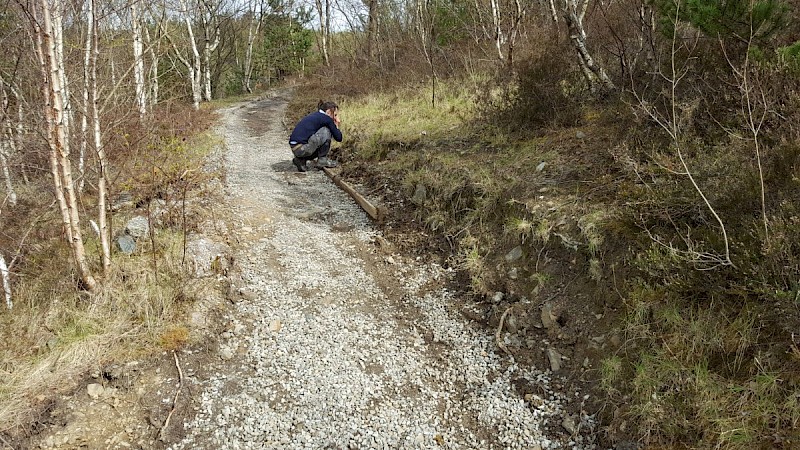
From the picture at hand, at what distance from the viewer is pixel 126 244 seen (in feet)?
15.9

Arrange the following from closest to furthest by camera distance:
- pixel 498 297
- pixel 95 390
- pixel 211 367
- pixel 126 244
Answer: pixel 95 390 < pixel 211 367 < pixel 498 297 < pixel 126 244

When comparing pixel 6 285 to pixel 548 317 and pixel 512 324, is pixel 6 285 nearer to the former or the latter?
pixel 512 324

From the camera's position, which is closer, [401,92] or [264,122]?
[401,92]

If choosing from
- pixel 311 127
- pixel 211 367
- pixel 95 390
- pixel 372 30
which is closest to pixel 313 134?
pixel 311 127

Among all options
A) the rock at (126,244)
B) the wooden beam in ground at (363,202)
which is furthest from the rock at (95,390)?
the wooden beam in ground at (363,202)

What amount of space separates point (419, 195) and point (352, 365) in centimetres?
312

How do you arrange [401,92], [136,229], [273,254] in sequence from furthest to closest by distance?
[401,92], [273,254], [136,229]

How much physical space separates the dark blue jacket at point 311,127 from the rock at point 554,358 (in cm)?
626

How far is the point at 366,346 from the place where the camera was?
13.2 ft

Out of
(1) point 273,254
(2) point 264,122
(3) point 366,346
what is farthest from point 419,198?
(2) point 264,122

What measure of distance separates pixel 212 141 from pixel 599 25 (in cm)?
930

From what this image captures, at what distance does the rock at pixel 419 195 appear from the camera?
6.28 metres

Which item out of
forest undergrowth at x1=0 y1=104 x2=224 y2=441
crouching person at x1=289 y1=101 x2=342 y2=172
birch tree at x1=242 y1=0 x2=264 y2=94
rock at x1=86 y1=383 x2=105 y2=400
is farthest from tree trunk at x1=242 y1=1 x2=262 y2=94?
rock at x1=86 y1=383 x2=105 y2=400

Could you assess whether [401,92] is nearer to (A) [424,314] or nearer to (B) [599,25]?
(B) [599,25]
